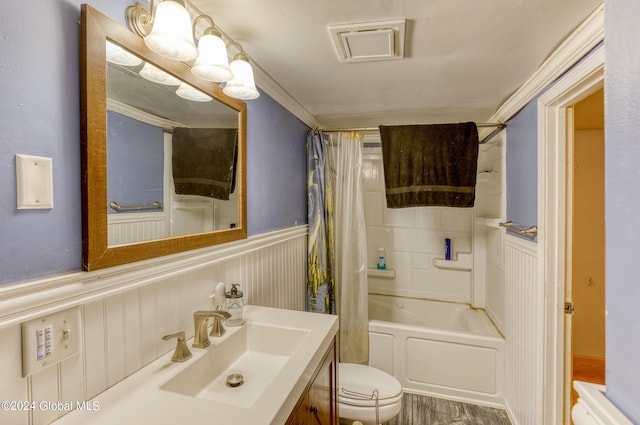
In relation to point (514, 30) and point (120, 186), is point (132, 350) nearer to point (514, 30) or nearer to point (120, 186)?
point (120, 186)

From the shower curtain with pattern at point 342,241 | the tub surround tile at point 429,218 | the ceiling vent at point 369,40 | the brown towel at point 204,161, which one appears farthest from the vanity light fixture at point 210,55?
the tub surround tile at point 429,218

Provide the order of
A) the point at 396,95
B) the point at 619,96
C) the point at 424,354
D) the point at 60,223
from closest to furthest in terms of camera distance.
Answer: the point at 619,96
the point at 60,223
the point at 396,95
the point at 424,354

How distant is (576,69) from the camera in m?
1.27

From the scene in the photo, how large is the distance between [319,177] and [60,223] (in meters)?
1.77

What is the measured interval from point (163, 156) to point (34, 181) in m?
0.42

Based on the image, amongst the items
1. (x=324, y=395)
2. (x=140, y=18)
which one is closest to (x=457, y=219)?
(x=324, y=395)

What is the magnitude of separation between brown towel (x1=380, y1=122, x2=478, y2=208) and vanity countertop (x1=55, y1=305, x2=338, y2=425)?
4.79ft

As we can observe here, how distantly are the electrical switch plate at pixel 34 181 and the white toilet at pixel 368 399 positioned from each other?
1.63m

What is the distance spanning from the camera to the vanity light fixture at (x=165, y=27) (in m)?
0.86

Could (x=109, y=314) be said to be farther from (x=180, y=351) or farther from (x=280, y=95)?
(x=280, y=95)

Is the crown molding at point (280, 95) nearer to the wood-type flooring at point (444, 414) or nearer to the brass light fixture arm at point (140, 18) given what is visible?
the brass light fixture arm at point (140, 18)

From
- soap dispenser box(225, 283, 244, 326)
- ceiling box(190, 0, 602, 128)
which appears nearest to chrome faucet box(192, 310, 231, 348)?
soap dispenser box(225, 283, 244, 326)

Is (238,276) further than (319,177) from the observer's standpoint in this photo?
No

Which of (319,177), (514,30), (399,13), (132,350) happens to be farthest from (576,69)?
(132,350)
